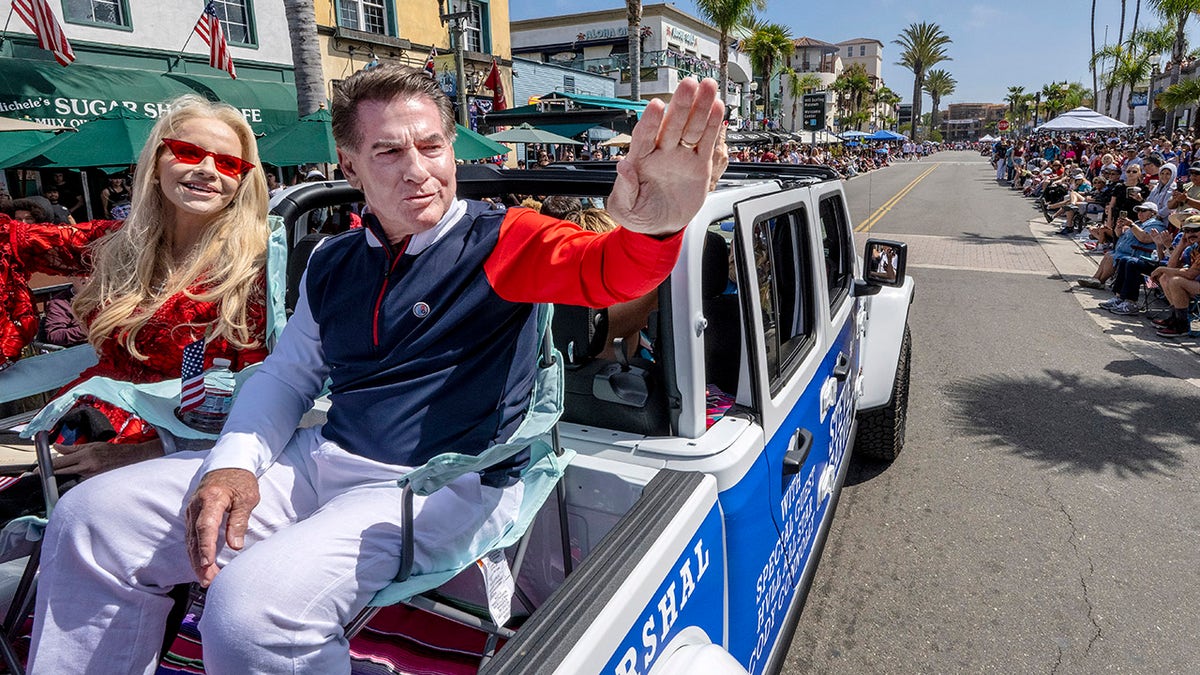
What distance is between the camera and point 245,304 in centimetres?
224

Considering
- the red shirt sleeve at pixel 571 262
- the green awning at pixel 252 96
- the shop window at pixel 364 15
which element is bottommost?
the red shirt sleeve at pixel 571 262

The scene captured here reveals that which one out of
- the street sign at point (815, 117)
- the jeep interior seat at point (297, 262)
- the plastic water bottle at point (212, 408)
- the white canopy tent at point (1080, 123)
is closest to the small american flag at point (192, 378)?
the plastic water bottle at point (212, 408)

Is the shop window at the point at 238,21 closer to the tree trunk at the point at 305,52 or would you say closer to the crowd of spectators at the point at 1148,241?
the tree trunk at the point at 305,52

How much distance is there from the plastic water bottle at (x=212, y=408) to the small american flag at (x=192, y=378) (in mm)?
15

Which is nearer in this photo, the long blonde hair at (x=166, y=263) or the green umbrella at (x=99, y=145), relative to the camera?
the long blonde hair at (x=166, y=263)

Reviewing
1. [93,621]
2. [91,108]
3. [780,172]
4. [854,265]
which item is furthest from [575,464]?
[91,108]

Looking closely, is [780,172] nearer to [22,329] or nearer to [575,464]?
[575,464]

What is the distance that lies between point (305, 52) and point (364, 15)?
12389 mm

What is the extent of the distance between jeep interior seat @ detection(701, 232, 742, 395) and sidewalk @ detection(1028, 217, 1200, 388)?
17.7 ft

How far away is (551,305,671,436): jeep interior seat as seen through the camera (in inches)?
73.3

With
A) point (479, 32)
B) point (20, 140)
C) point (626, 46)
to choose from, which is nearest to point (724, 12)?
point (479, 32)

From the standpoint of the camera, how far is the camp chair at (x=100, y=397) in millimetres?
1770

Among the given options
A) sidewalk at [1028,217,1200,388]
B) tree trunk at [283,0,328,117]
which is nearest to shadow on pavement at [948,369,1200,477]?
sidewalk at [1028,217,1200,388]

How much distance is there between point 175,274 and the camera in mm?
2240
